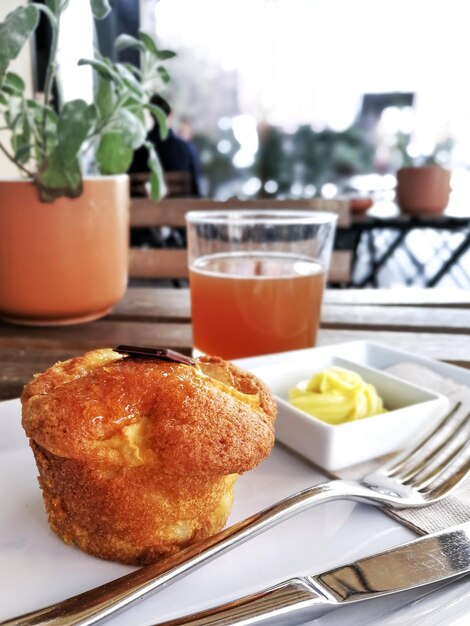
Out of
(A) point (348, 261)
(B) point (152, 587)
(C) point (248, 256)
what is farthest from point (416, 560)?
(A) point (348, 261)

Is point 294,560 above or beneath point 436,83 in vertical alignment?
beneath

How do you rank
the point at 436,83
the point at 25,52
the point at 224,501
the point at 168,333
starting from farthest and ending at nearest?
the point at 436,83 → the point at 25,52 → the point at 168,333 → the point at 224,501

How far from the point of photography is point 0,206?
1079mm

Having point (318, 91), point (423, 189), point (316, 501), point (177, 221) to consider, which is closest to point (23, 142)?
point (316, 501)

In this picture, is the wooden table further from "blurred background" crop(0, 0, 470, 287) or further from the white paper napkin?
"blurred background" crop(0, 0, 470, 287)

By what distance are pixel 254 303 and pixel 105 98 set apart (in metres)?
0.49

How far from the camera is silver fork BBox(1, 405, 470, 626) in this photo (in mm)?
437

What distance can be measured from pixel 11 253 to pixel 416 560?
3.04 ft

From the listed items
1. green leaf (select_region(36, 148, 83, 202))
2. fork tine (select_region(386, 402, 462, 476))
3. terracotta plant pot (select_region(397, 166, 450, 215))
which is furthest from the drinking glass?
terracotta plant pot (select_region(397, 166, 450, 215))

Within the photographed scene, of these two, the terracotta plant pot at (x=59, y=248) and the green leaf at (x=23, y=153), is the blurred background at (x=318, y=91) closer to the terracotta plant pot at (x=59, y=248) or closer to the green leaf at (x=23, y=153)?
the terracotta plant pot at (x=59, y=248)

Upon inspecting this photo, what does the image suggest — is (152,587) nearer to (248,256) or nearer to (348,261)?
(248,256)

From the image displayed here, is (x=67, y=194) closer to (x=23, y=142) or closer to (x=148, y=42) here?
(x=23, y=142)

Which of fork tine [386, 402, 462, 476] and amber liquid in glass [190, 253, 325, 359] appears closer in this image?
fork tine [386, 402, 462, 476]

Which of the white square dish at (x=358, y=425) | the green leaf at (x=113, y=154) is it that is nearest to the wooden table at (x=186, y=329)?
the white square dish at (x=358, y=425)
